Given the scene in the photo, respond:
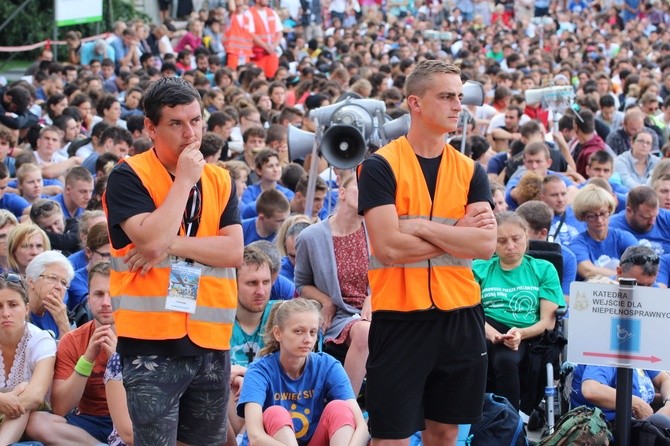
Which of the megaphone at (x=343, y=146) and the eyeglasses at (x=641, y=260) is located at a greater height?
the megaphone at (x=343, y=146)

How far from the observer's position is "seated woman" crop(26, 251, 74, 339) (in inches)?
264

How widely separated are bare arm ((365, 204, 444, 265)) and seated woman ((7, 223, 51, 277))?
377cm

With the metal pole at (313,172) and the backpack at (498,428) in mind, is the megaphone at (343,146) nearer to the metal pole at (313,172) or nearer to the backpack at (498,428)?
the metal pole at (313,172)

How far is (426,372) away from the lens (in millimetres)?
4234

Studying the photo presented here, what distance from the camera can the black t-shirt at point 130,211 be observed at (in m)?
3.88

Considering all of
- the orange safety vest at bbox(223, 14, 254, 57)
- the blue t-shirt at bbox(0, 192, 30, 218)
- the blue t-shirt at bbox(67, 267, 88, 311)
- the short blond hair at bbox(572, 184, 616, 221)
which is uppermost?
the orange safety vest at bbox(223, 14, 254, 57)

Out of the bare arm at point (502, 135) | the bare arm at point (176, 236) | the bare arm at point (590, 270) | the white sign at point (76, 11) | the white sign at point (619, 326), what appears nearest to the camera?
the bare arm at point (176, 236)

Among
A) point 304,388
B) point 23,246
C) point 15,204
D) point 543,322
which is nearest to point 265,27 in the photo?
point 15,204

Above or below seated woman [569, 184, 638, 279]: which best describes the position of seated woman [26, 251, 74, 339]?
below

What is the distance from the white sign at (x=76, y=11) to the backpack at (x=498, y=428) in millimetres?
14538

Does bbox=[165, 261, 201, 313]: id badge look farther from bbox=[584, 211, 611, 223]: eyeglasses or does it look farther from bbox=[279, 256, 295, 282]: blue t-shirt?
bbox=[584, 211, 611, 223]: eyeglasses

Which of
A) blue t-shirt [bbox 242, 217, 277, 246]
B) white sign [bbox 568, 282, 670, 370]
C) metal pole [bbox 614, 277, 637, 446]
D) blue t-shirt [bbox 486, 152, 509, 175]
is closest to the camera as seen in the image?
white sign [bbox 568, 282, 670, 370]

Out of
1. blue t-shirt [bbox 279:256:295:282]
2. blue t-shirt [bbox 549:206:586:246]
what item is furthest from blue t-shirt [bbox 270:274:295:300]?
blue t-shirt [bbox 549:206:586:246]

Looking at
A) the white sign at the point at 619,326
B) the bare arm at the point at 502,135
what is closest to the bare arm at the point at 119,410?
the white sign at the point at 619,326
